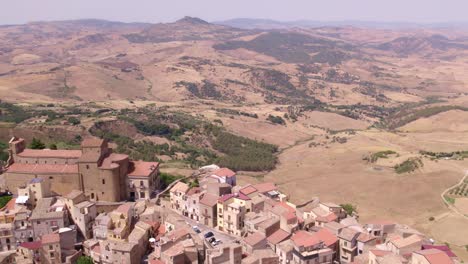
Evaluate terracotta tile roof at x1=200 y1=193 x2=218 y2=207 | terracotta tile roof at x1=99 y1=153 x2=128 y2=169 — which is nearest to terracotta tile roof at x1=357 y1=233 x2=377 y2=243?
terracotta tile roof at x1=200 y1=193 x2=218 y2=207

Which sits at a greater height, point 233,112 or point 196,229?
point 196,229

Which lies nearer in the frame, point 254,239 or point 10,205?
point 254,239

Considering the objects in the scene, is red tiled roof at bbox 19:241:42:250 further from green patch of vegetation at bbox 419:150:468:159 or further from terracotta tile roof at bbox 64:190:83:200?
green patch of vegetation at bbox 419:150:468:159

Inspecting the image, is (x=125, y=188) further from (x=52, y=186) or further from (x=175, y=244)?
(x=175, y=244)

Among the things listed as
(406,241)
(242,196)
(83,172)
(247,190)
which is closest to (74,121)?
(83,172)

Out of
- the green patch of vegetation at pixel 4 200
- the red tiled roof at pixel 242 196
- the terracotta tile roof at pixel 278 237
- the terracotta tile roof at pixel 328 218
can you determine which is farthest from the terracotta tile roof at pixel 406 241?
the green patch of vegetation at pixel 4 200

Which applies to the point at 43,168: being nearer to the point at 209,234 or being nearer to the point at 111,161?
the point at 111,161
